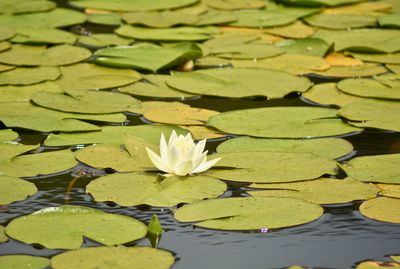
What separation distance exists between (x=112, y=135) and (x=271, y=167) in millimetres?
603

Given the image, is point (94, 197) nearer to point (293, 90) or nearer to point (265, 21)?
point (293, 90)

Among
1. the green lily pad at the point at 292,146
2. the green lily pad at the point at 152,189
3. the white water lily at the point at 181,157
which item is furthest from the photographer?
the green lily pad at the point at 292,146

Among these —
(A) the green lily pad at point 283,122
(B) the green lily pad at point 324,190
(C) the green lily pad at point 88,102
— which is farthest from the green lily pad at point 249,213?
(C) the green lily pad at point 88,102

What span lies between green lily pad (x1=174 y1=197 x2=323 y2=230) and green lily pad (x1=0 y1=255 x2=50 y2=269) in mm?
437

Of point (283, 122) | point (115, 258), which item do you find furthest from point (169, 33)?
point (115, 258)

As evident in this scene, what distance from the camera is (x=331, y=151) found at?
9.86ft

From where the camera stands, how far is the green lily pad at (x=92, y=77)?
3656 millimetres

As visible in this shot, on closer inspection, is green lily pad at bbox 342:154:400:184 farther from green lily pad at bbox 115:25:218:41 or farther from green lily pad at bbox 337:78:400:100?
green lily pad at bbox 115:25:218:41

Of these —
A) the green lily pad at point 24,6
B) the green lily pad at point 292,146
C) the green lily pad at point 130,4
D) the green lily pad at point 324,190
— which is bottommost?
the green lily pad at point 324,190

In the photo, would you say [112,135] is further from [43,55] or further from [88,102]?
[43,55]

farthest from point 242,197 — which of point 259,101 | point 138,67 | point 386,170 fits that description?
point 138,67

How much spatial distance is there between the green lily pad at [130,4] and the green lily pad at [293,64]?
2.96 feet

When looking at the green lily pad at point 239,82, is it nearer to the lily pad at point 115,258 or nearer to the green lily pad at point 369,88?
the green lily pad at point 369,88

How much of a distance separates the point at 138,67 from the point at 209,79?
0.33 m
